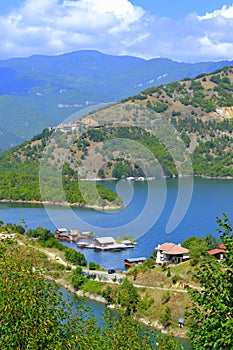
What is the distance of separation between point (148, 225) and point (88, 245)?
1.77m

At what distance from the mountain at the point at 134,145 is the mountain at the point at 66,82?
37.0m

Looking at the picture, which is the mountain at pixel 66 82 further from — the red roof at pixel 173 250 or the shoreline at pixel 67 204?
the red roof at pixel 173 250

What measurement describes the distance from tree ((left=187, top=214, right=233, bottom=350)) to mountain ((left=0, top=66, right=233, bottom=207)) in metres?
18.7

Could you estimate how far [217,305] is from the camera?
3.12 meters

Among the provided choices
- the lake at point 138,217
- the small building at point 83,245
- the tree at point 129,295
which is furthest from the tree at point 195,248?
the small building at point 83,245

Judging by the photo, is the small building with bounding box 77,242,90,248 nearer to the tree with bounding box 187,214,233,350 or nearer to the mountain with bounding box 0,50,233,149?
the tree with bounding box 187,214,233,350

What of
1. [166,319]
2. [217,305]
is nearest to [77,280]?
[166,319]

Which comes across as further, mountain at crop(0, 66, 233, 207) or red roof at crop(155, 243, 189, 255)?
mountain at crop(0, 66, 233, 207)

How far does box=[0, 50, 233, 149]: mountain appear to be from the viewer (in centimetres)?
8712

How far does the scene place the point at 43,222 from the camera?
794 inches

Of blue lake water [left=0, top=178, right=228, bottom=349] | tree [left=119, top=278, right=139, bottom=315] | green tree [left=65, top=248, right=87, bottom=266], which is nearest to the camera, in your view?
tree [left=119, top=278, right=139, bottom=315]

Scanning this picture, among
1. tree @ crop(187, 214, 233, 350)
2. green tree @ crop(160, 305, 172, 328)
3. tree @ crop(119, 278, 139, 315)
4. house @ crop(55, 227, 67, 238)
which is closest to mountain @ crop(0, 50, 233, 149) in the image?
house @ crop(55, 227, 67, 238)

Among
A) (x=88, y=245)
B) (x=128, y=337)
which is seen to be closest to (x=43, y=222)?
(x=88, y=245)

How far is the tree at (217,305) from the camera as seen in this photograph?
10.1 feet
